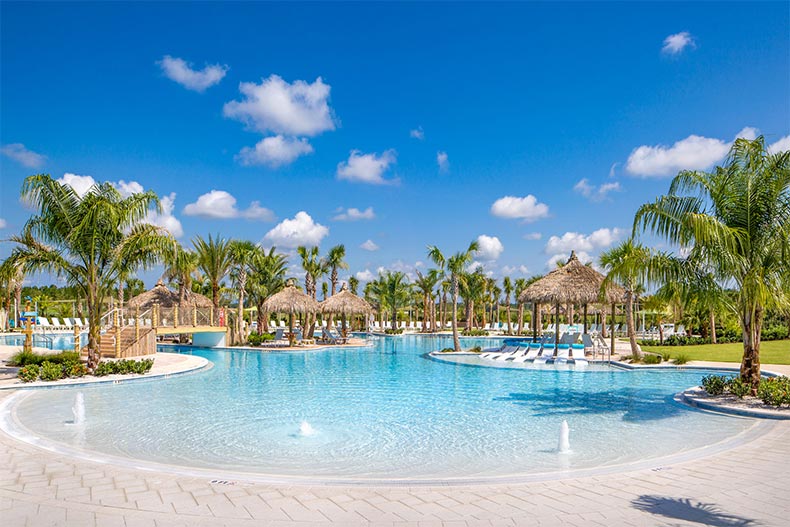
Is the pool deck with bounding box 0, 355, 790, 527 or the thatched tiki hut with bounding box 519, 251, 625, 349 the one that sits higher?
the thatched tiki hut with bounding box 519, 251, 625, 349

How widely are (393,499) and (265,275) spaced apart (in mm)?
30077

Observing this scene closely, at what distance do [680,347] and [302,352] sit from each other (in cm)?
1805

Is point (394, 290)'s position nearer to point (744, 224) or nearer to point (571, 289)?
point (571, 289)

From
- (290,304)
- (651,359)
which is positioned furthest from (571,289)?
(290,304)

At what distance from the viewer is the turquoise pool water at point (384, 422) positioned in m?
7.60

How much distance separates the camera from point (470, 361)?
21.4m

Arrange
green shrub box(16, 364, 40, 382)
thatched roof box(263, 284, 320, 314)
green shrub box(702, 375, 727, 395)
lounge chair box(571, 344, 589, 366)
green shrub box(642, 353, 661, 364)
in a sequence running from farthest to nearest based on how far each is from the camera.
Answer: thatched roof box(263, 284, 320, 314) < lounge chair box(571, 344, 589, 366) < green shrub box(642, 353, 661, 364) < green shrub box(16, 364, 40, 382) < green shrub box(702, 375, 727, 395)

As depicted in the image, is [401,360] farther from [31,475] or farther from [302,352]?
[31,475]

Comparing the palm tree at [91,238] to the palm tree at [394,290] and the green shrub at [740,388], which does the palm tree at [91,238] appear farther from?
the palm tree at [394,290]

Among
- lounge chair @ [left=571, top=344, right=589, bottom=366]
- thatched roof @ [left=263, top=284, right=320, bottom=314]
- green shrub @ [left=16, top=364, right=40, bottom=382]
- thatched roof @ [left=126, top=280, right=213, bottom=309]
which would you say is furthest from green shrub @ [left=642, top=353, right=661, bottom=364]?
thatched roof @ [left=126, top=280, right=213, bottom=309]

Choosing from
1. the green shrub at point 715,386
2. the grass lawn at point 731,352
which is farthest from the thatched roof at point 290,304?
the green shrub at point 715,386

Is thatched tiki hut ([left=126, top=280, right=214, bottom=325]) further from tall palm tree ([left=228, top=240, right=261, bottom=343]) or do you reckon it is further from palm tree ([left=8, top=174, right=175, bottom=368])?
palm tree ([left=8, top=174, right=175, bottom=368])

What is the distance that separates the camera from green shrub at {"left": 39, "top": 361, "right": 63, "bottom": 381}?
13.8 metres

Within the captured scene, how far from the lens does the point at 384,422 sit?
33.7 feet
